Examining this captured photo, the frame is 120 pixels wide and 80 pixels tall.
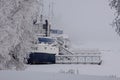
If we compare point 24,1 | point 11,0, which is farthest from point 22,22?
point 11,0

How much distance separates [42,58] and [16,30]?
1449 centimetres

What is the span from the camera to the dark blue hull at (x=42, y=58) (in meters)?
24.3

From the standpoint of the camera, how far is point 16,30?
466 inches

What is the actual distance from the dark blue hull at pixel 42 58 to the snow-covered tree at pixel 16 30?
1047cm

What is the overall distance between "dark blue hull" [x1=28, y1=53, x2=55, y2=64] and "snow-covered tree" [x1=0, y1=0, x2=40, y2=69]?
34.4 ft

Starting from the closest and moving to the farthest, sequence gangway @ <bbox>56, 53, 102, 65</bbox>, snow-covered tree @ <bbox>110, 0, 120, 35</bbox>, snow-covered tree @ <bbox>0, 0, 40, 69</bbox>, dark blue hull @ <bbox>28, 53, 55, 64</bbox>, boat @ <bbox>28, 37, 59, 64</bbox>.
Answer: snow-covered tree @ <bbox>110, 0, 120, 35</bbox>
snow-covered tree @ <bbox>0, 0, 40, 69</bbox>
dark blue hull @ <bbox>28, 53, 55, 64</bbox>
boat @ <bbox>28, 37, 59, 64</bbox>
gangway @ <bbox>56, 53, 102, 65</bbox>

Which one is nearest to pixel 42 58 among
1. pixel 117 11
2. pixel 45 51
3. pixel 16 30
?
pixel 45 51

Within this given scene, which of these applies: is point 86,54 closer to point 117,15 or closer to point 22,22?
point 22,22

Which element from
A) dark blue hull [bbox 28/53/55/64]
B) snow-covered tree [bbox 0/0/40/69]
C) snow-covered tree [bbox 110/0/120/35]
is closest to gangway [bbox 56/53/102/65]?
dark blue hull [bbox 28/53/55/64]

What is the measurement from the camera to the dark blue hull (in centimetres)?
2429

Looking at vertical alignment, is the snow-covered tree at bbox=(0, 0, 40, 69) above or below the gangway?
above

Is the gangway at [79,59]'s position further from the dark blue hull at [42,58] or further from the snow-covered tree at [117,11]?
the snow-covered tree at [117,11]

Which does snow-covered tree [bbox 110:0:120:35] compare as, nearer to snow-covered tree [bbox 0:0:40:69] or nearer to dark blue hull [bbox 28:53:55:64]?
snow-covered tree [bbox 0:0:40:69]

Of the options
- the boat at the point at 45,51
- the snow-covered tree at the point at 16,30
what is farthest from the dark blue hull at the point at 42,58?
the snow-covered tree at the point at 16,30
